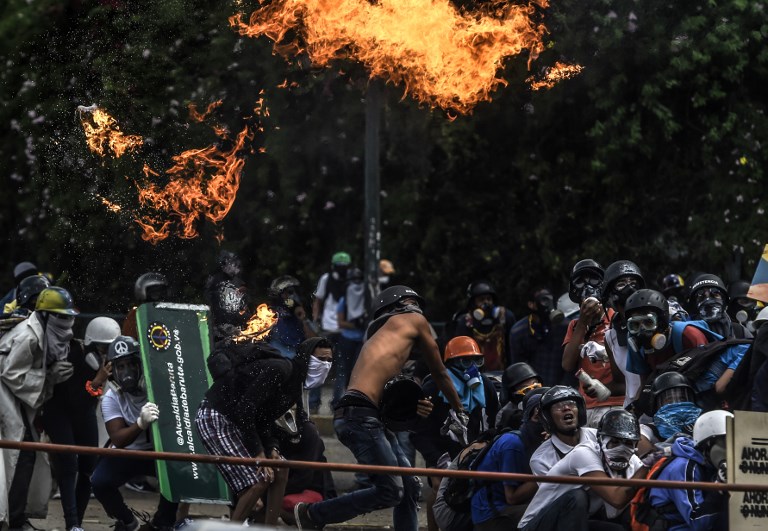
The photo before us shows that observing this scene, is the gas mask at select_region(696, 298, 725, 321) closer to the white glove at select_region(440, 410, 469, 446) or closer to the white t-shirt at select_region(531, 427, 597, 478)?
the white glove at select_region(440, 410, 469, 446)

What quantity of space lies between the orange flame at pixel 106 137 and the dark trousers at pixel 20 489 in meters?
2.50

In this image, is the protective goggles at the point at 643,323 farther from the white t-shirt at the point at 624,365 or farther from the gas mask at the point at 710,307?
the gas mask at the point at 710,307

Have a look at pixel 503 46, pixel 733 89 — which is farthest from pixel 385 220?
pixel 503 46

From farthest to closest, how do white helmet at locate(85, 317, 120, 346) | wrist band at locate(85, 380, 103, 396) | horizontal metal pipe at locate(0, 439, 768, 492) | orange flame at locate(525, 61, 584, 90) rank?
orange flame at locate(525, 61, 584, 90) → white helmet at locate(85, 317, 120, 346) → wrist band at locate(85, 380, 103, 396) → horizontal metal pipe at locate(0, 439, 768, 492)

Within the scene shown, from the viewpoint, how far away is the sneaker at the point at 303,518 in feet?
26.7

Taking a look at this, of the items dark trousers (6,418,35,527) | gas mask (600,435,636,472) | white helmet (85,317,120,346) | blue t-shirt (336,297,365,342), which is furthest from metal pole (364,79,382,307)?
gas mask (600,435,636,472)

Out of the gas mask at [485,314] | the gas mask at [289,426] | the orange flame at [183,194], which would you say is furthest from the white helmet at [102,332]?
the gas mask at [485,314]

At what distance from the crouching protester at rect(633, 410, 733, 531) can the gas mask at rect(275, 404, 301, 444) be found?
2.66 meters

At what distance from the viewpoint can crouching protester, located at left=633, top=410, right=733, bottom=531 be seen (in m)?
6.66

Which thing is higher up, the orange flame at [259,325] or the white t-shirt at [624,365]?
the orange flame at [259,325]

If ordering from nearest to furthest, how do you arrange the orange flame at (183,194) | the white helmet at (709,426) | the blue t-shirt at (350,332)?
the white helmet at (709,426), the orange flame at (183,194), the blue t-shirt at (350,332)

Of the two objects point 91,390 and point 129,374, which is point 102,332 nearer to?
point 91,390

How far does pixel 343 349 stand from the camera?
12391mm

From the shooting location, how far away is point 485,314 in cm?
1082
